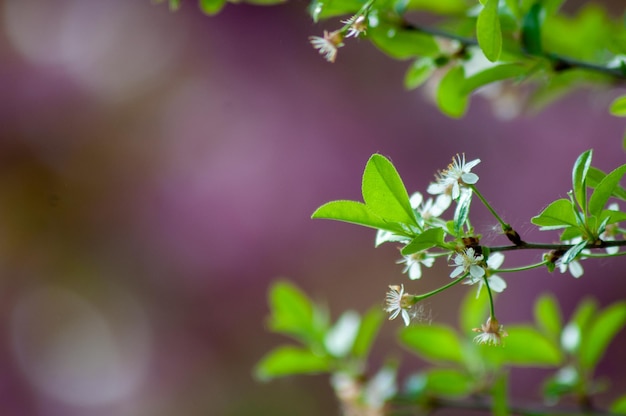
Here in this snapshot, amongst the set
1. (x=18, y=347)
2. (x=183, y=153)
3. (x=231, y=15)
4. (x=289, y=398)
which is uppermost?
(x=231, y=15)

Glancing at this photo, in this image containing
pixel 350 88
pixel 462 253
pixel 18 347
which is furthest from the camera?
pixel 350 88

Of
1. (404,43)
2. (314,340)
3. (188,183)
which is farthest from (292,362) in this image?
(188,183)

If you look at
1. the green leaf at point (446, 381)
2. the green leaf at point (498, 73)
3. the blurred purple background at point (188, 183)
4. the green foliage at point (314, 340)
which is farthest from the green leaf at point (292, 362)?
the blurred purple background at point (188, 183)

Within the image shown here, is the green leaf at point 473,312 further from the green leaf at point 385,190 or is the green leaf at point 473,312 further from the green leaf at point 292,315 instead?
the green leaf at point 385,190

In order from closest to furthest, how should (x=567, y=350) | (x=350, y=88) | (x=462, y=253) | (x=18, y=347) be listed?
(x=462, y=253)
(x=567, y=350)
(x=18, y=347)
(x=350, y=88)

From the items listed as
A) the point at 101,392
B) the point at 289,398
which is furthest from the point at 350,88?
the point at 101,392

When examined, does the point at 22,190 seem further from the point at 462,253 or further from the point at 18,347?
the point at 462,253
